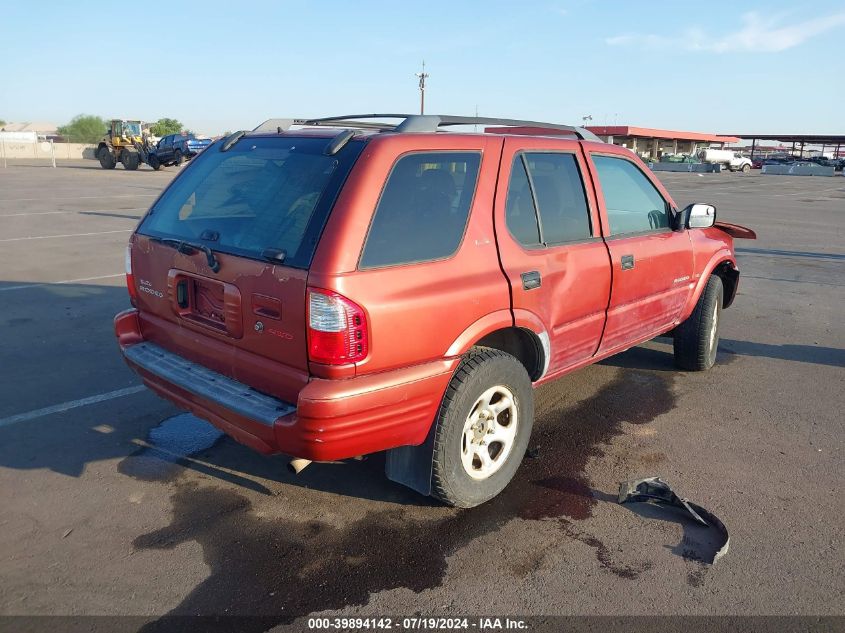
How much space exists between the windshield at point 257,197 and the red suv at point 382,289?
0.01 meters

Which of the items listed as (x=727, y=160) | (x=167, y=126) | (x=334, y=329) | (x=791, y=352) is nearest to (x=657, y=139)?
(x=727, y=160)

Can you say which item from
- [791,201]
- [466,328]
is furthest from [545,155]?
[791,201]

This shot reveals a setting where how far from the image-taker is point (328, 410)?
9.16 ft

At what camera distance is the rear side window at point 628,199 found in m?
4.39

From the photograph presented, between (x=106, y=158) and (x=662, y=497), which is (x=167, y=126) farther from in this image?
(x=662, y=497)

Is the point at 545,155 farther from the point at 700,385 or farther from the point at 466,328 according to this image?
the point at 700,385

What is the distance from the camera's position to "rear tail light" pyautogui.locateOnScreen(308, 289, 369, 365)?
9.11 feet

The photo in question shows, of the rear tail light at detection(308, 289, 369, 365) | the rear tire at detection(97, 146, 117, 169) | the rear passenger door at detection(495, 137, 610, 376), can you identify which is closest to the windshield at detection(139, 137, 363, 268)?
the rear tail light at detection(308, 289, 369, 365)

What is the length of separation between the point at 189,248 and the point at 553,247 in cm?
192

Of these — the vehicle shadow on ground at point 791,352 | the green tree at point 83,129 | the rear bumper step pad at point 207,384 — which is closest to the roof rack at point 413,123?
the rear bumper step pad at point 207,384

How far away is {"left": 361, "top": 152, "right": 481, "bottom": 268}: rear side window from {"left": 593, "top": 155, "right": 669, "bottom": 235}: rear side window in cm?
131

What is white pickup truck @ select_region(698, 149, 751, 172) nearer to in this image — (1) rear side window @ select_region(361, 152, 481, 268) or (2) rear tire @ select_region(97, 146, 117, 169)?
(2) rear tire @ select_region(97, 146, 117, 169)

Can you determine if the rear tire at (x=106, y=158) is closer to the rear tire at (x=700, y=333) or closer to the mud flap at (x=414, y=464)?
the rear tire at (x=700, y=333)

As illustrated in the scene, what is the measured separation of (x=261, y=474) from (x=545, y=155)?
243 cm
